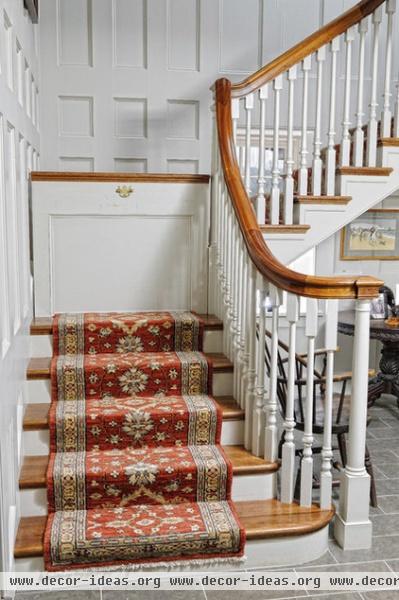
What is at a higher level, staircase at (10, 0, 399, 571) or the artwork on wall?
the artwork on wall

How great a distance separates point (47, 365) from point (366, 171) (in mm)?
2138

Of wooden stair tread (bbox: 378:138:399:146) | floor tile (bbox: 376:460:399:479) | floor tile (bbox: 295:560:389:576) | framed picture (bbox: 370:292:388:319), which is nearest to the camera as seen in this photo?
floor tile (bbox: 295:560:389:576)

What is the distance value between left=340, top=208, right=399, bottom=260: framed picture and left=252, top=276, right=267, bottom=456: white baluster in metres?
2.89

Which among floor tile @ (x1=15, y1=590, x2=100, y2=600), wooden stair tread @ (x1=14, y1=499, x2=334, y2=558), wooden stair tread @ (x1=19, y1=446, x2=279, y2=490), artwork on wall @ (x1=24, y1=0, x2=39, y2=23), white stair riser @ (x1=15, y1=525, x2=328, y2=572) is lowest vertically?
floor tile @ (x1=15, y1=590, x2=100, y2=600)

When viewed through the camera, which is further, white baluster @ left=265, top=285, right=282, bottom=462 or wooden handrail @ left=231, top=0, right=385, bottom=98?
wooden handrail @ left=231, top=0, right=385, bottom=98

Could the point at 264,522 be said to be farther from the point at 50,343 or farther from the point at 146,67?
the point at 146,67

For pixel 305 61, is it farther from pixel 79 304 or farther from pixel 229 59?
pixel 79 304

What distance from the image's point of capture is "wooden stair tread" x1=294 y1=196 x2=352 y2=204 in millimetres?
3717

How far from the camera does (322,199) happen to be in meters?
3.75

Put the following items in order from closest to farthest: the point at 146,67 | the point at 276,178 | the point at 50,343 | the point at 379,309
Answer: the point at 50,343 → the point at 276,178 → the point at 146,67 → the point at 379,309

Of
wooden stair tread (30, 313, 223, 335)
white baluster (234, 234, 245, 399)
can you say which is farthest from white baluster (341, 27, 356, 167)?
wooden stair tread (30, 313, 223, 335)

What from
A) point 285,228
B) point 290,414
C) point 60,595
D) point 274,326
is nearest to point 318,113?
point 285,228

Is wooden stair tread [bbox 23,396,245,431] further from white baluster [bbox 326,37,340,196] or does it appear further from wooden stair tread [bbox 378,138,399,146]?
wooden stair tread [bbox 378,138,399,146]

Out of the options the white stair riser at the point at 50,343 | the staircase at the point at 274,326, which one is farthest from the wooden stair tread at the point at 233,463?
the white stair riser at the point at 50,343
